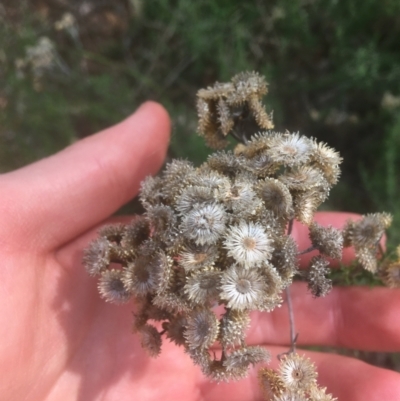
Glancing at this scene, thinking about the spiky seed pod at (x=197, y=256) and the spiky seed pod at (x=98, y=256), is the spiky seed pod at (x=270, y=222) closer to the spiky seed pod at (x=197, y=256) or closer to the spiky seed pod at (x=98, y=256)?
the spiky seed pod at (x=197, y=256)

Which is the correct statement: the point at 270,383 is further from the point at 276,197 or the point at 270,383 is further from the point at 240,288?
the point at 276,197

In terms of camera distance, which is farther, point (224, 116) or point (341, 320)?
point (341, 320)

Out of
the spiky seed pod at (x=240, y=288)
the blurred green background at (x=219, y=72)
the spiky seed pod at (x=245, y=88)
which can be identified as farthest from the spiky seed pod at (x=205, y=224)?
the blurred green background at (x=219, y=72)

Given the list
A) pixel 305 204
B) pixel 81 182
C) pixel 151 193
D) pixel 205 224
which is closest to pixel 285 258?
pixel 305 204

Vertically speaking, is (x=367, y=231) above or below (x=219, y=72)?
below

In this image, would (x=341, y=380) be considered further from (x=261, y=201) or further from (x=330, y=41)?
(x=330, y=41)

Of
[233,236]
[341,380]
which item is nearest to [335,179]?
[233,236]
